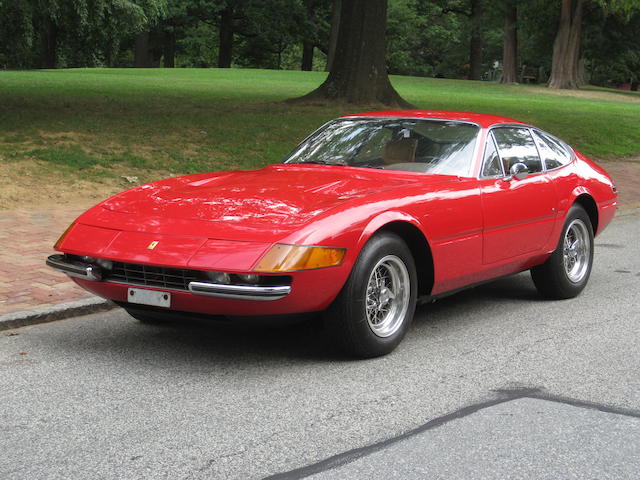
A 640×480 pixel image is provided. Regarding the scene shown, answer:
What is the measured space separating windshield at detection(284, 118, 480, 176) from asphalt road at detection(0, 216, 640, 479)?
111cm

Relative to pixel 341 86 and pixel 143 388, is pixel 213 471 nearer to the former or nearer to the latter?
pixel 143 388

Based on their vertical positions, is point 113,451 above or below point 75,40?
below

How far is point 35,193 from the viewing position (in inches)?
434

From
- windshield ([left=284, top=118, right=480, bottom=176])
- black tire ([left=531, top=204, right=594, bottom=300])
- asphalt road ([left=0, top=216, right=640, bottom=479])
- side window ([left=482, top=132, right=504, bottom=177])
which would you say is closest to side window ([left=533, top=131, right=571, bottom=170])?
black tire ([left=531, top=204, right=594, bottom=300])

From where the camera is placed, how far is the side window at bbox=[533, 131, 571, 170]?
7098 mm

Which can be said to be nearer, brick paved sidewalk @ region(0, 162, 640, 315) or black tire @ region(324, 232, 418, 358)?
black tire @ region(324, 232, 418, 358)

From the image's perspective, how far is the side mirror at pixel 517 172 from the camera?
6363mm

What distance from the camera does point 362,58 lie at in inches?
744

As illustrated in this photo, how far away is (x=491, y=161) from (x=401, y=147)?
25.6 inches

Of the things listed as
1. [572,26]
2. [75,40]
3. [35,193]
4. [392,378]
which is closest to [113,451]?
[392,378]

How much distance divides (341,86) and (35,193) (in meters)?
9.54

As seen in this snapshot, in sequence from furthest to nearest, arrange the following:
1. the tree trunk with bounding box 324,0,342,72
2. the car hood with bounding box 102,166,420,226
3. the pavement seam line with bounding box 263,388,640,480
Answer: the tree trunk with bounding box 324,0,342,72 → the car hood with bounding box 102,166,420,226 → the pavement seam line with bounding box 263,388,640,480

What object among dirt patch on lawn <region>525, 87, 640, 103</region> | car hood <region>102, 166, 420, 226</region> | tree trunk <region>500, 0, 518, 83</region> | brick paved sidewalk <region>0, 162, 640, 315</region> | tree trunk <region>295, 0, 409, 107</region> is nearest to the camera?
car hood <region>102, 166, 420, 226</region>

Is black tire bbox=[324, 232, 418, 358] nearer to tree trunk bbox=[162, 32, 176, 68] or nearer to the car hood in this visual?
the car hood
